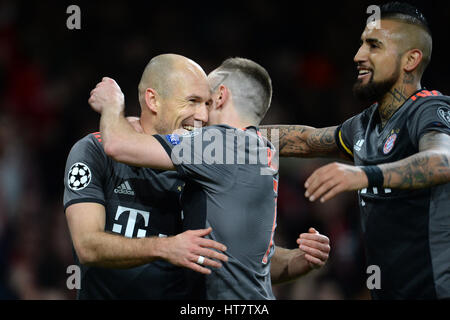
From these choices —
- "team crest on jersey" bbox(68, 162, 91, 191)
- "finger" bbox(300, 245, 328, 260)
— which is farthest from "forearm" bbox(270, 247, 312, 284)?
"team crest on jersey" bbox(68, 162, 91, 191)

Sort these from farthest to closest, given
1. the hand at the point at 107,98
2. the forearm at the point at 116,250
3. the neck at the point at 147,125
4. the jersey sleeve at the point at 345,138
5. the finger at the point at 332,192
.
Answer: the jersey sleeve at the point at 345,138 < the neck at the point at 147,125 < the hand at the point at 107,98 < the forearm at the point at 116,250 < the finger at the point at 332,192

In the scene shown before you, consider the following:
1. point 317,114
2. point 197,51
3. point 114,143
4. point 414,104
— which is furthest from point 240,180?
point 197,51

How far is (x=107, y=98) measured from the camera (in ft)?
11.0

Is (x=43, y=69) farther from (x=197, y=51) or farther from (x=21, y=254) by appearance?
(x=21, y=254)

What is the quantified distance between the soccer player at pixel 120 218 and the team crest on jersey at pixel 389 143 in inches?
44.7

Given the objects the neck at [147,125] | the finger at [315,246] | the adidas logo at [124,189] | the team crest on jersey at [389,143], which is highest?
the neck at [147,125]

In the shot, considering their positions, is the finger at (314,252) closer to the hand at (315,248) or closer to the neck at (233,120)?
the hand at (315,248)

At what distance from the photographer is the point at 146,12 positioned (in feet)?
28.1

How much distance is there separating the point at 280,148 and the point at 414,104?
1.25m

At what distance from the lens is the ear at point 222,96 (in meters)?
3.39

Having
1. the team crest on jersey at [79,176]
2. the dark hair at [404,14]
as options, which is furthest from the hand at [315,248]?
the dark hair at [404,14]

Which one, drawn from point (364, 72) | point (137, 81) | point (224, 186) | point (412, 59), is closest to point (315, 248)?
point (224, 186)

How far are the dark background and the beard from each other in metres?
3.17

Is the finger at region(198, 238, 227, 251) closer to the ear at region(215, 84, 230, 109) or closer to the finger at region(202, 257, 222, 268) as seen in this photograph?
the finger at region(202, 257, 222, 268)
